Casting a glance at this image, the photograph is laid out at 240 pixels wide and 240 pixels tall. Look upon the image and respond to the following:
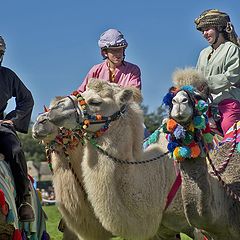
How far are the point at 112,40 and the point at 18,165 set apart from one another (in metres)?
2.16

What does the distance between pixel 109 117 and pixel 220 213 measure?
2.18 metres

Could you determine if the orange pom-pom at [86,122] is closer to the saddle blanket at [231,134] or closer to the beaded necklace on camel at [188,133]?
the saddle blanket at [231,134]

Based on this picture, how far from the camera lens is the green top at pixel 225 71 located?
713 centimetres

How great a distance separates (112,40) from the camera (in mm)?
8391

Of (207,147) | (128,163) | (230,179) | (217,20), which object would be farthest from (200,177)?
(217,20)

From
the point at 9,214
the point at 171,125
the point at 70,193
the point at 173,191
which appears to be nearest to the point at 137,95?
the point at 173,191

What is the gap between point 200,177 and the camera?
18.2ft

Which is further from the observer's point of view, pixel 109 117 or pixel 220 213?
pixel 109 117

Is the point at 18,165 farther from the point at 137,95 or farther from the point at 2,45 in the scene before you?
the point at 137,95

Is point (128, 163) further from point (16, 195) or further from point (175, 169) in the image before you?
point (16, 195)

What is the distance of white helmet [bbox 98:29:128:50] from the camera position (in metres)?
8.40

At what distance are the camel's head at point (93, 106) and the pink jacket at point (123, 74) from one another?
723 mm

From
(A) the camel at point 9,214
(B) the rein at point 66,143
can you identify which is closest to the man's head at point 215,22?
(B) the rein at point 66,143

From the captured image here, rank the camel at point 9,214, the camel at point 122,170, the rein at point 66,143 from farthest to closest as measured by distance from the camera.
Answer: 1. the rein at point 66,143
2. the camel at point 122,170
3. the camel at point 9,214
